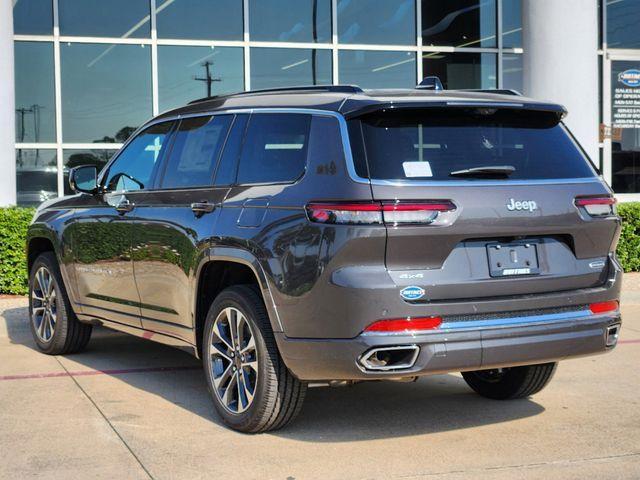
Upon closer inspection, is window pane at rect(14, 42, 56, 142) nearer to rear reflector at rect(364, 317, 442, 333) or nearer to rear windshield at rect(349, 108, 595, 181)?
rear windshield at rect(349, 108, 595, 181)

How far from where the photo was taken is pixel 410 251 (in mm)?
4934

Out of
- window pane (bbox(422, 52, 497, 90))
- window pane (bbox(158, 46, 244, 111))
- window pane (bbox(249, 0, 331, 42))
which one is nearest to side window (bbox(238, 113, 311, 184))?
window pane (bbox(158, 46, 244, 111))

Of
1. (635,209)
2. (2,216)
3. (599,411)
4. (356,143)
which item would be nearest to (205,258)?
(356,143)

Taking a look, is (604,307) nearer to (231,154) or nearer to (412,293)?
(412,293)

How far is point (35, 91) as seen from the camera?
14359mm

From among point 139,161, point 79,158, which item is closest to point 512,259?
point 139,161

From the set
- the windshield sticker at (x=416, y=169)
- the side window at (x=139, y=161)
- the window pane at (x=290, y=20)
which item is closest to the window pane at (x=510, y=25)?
the window pane at (x=290, y=20)

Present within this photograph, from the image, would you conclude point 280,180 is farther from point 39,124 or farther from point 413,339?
point 39,124

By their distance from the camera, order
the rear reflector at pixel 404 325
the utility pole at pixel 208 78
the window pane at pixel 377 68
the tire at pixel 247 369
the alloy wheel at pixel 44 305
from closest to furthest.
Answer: the rear reflector at pixel 404 325 → the tire at pixel 247 369 → the alloy wheel at pixel 44 305 → the utility pole at pixel 208 78 → the window pane at pixel 377 68

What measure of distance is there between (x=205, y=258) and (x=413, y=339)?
4.91 ft

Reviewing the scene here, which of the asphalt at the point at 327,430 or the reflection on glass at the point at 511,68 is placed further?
the reflection on glass at the point at 511,68

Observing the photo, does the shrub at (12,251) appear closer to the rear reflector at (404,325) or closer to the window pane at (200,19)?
the window pane at (200,19)

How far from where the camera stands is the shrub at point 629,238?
12766mm

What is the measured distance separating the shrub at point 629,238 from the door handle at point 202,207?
8.01 meters
